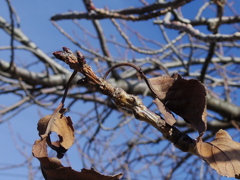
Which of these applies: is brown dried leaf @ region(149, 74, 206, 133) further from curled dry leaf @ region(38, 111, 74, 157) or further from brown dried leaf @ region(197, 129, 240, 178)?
curled dry leaf @ region(38, 111, 74, 157)

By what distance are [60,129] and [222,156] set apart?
0.73 ft

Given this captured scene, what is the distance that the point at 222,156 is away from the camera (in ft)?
1.56

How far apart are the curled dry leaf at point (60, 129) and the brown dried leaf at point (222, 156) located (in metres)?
0.18

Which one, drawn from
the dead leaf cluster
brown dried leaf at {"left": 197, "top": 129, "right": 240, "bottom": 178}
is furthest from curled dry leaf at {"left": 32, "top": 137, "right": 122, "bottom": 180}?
brown dried leaf at {"left": 197, "top": 129, "right": 240, "bottom": 178}

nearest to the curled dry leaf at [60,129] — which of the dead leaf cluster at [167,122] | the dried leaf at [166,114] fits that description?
the dead leaf cluster at [167,122]

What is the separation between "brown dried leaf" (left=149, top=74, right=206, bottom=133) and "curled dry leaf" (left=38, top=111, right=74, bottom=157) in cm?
13

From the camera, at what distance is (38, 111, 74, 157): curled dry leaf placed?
50cm

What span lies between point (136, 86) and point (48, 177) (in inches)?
89.4

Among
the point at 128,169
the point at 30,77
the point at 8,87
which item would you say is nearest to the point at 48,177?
the point at 30,77

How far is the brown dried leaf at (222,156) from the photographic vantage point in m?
0.47

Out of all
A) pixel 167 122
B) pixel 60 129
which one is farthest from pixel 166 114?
pixel 60 129

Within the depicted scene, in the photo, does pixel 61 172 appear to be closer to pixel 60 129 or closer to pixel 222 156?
pixel 60 129

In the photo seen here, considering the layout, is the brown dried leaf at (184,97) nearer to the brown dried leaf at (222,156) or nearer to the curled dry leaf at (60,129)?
the brown dried leaf at (222,156)

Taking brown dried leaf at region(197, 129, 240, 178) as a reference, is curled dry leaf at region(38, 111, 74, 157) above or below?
above
